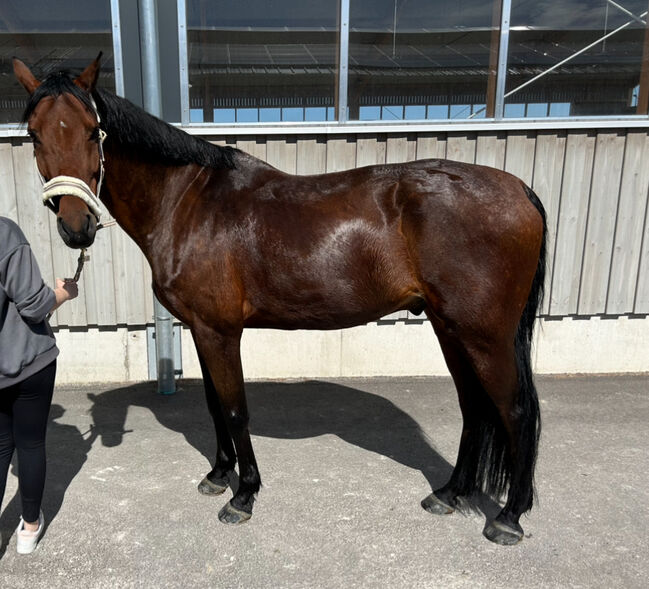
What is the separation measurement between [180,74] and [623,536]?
4301 mm

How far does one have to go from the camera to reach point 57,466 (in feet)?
9.62

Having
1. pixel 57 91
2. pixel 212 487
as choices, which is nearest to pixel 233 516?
pixel 212 487

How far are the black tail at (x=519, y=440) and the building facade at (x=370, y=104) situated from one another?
1.93 m

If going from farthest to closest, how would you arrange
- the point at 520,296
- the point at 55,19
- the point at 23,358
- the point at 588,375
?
the point at 588,375, the point at 55,19, the point at 520,296, the point at 23,358

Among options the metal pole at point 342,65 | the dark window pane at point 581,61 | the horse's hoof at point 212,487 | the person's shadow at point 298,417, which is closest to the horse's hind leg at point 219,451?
the horse's hoof at point 212,487

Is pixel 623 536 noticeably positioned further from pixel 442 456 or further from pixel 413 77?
pixel 413 77

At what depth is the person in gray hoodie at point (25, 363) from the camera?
6.09 feet

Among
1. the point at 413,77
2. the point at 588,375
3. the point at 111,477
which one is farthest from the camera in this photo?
the point at 588,375

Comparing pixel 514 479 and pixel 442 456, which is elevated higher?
pixel 514 479

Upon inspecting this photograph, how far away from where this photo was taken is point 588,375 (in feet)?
14.9

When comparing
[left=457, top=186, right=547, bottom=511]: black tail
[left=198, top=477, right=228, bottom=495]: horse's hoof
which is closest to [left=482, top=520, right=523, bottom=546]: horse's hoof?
[left=457, top=186, right=547, bottom=511]: black tail

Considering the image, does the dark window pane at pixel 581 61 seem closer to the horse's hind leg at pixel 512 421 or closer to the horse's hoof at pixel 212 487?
the horse's hind leg at pixel 512 421

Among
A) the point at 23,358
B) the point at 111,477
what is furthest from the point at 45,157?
the point at 111,477

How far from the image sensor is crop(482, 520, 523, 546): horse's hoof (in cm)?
227
